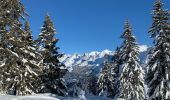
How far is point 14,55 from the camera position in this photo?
34.3m

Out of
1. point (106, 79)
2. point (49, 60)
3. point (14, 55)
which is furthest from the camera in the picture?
point (106, 79)

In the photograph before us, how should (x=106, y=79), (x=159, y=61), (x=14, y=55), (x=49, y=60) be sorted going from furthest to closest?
(x=106, y=79) < (x=49, y=60) < (x=159, y=61) < (x=14, y=55)

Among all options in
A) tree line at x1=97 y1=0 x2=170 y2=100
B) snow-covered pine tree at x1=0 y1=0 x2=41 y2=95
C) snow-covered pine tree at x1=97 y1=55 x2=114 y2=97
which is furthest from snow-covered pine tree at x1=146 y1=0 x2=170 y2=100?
snow-covered pine tree at x1=97 y1=55 x2=114 y2=97

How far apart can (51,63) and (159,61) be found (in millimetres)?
15587

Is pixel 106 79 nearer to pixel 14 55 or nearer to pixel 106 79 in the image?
pixel 106 79

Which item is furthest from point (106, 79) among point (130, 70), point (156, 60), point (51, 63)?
point (156, 60)

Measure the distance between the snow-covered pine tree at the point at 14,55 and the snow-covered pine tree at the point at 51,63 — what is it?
333 cm

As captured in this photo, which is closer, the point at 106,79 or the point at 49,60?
the point at 49,60

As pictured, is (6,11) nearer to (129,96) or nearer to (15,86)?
(15,86)

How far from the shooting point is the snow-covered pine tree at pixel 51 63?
4538 cm

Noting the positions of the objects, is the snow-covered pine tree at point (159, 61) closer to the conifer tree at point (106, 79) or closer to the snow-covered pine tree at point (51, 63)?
the snow-covered pine tree at point (51, 63)

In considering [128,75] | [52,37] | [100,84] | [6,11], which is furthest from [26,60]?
[100,84]

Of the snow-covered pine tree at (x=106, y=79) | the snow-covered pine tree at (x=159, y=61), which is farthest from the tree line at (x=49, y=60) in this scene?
the snow-covered pine tree at (x=106, y=79)

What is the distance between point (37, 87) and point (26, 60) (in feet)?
24.5
